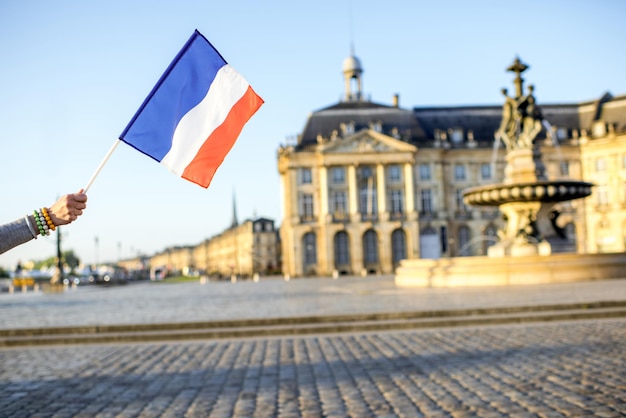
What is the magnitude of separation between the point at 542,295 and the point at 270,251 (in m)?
97.9

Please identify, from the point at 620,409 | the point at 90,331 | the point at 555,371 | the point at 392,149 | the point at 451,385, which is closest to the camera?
the point at 620,409

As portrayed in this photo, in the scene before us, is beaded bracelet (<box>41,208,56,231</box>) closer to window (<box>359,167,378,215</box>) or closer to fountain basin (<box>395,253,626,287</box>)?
fountain basin (<box>395,253,626,287</box>)

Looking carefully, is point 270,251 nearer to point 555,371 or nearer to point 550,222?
point 550,222

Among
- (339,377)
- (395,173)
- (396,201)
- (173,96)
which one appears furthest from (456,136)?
(173,96)

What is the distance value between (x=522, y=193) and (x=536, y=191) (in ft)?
1.55

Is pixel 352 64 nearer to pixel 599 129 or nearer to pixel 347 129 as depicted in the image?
pixel 347 129

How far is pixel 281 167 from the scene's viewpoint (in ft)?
249

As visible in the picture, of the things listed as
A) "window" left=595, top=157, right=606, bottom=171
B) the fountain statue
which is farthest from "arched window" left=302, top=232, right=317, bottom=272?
the fountain statue

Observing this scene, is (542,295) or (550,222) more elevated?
(550,222)

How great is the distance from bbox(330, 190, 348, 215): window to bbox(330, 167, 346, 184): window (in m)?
1.11

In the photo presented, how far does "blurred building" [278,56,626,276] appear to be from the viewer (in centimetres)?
7125

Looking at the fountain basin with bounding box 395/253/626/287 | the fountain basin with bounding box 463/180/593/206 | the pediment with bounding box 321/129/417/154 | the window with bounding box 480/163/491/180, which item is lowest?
the fountain basin with bounding box 395/253/626/287

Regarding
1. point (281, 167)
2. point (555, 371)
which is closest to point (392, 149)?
point (281, 167)

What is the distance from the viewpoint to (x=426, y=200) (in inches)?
2908
